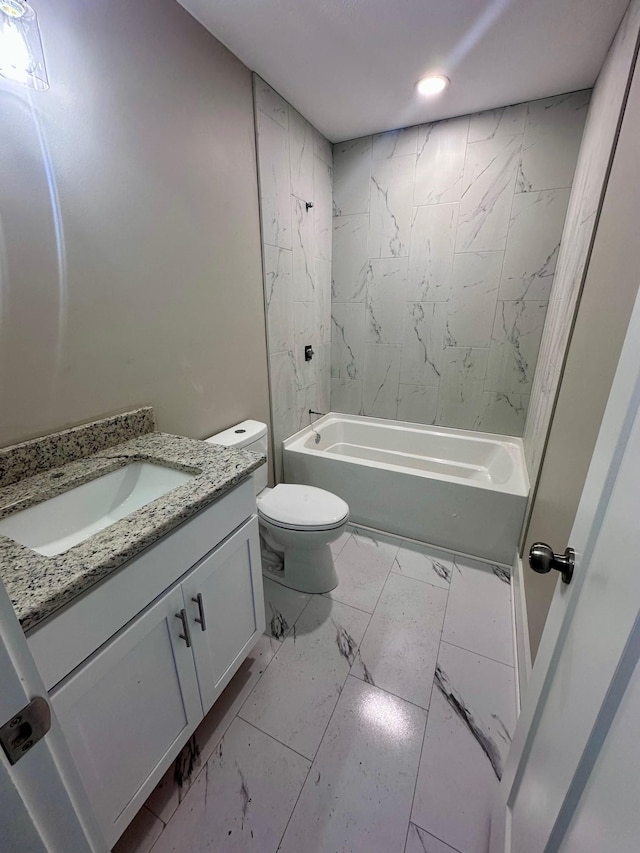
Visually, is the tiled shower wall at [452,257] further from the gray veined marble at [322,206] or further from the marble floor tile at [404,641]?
the marble floor tile at [404,641]

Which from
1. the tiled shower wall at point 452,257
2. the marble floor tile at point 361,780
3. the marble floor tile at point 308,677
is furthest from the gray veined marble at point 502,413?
the marble floor tile at point 361,780

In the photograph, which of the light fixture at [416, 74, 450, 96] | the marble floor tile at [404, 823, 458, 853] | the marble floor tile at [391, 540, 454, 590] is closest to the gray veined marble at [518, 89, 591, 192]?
the light fixture at [416, 74, 450, 96]

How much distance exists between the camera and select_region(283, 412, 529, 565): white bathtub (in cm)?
186

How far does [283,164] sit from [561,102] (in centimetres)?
152

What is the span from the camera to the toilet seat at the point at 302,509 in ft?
5.05

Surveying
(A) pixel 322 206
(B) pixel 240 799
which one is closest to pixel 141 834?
(B) pixel 240 799

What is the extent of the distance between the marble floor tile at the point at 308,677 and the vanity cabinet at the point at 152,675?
0.24 meters

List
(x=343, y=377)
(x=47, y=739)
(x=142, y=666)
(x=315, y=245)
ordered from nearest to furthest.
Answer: (x=47, y=739) → (x=142, y=666) → (x=315, y=245) → (x=343, y=377)

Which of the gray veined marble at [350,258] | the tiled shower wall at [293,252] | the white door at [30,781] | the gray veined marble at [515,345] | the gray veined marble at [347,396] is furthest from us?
the gray veined marble at [347,396]

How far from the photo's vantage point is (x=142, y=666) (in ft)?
2.68

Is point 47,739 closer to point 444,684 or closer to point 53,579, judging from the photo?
point 53,579

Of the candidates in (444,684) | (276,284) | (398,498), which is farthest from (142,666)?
(276,284)

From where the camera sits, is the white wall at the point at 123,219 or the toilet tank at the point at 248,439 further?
the toilet tank at the point at 248,439

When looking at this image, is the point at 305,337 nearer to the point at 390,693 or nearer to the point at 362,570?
the point at 362,570
